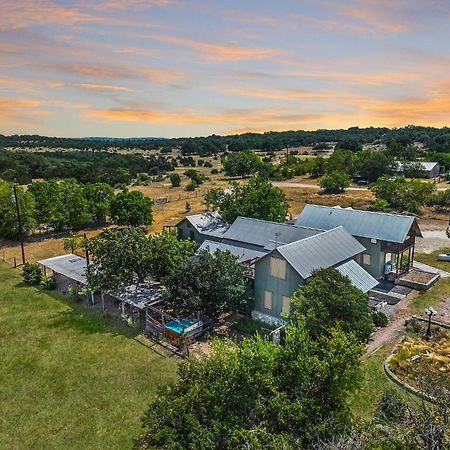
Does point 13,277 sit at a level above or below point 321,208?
below

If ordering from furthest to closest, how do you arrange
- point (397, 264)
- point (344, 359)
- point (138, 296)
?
point (397, 264) → point (138, 296) → point (344, 359)

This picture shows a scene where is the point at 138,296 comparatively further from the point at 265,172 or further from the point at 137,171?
the point at 137,171

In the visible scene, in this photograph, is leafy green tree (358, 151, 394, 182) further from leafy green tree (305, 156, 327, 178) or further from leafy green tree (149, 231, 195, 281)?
leafy green tree (149, 231, 195, 281)

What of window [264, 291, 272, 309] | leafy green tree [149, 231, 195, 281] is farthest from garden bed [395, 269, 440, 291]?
leafy green tree [149, 231, 195, 281]

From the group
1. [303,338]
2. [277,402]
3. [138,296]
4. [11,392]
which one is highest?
[303,338]

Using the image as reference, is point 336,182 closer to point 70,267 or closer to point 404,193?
point 404,193

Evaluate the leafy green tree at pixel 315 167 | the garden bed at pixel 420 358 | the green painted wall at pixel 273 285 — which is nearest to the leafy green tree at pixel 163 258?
the green painted wall at pixel 273 285

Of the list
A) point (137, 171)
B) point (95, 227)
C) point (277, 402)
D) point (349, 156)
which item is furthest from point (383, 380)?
point (137, 171)
